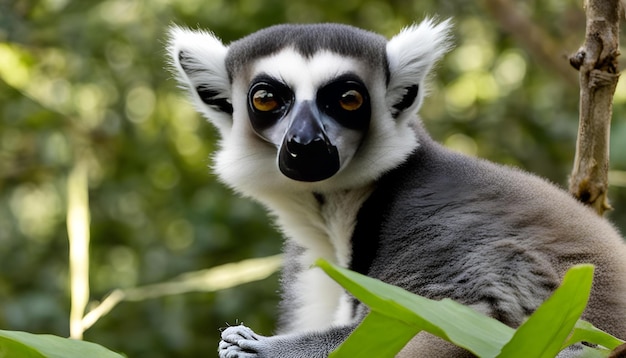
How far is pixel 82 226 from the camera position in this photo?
2846 mm

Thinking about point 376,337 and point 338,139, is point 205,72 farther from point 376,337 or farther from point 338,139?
point 376,337

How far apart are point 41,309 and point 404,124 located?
8.06 feet

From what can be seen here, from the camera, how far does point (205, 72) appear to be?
9.59 feet

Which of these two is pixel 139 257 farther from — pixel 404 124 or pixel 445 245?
pixel 445 245

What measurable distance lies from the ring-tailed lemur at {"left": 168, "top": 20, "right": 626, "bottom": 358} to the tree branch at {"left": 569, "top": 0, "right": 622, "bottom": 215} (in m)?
0.16

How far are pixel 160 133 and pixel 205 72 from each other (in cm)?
298

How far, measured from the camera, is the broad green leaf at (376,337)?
1258 mm

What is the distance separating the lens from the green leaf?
4.17 ft

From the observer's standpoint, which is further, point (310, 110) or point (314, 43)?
point (314, 43)

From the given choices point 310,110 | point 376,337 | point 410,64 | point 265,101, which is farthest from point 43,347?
point 410,64

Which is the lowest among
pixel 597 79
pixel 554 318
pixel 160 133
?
pixel 554 318

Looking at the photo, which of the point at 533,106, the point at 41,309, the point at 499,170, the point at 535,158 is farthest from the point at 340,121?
the point at 533,106

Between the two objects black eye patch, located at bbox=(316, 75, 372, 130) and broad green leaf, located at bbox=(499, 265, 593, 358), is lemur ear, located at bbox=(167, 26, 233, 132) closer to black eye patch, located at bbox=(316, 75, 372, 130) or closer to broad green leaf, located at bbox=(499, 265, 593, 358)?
black eye patch, located at bbox=(316, 75, 372, 130)

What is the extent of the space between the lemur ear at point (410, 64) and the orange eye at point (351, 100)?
18 cm
